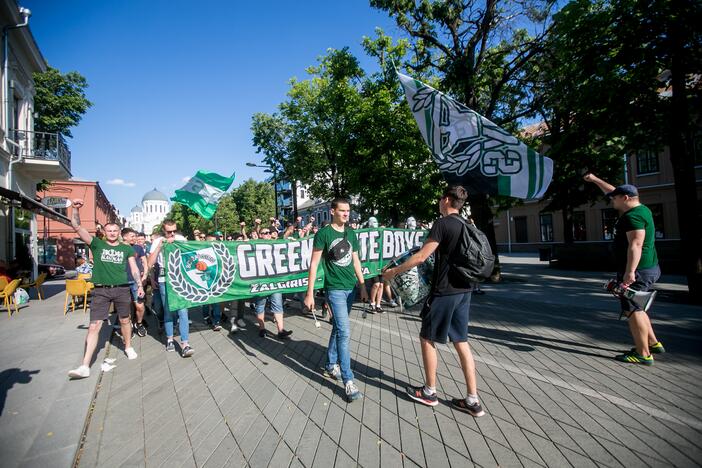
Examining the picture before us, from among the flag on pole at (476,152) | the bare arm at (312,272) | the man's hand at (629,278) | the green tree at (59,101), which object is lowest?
the man's hand at (629,278)

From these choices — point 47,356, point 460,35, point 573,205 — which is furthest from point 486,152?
point 573,205

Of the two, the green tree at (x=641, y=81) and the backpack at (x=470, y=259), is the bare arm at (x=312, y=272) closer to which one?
the backpack at (x=470, y=259)

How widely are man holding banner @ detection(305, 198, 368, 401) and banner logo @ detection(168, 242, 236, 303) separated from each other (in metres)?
2.99

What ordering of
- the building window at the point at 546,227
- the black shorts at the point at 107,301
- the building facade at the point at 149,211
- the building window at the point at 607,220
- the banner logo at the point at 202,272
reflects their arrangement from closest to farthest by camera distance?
the black shorts at the point at 107,301 → the banner logo at the point at 202,272 → the building window at the point at 607,220 → the building window at the point at 546,227 → the building facade at the point at 149,211

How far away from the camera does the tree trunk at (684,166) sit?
8047 mm

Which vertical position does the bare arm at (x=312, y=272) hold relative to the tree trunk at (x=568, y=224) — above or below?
below

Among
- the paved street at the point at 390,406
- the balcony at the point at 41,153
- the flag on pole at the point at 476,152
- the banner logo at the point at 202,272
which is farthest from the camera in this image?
the balcony at the point at 41,153

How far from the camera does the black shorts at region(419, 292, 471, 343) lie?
3.24 meters

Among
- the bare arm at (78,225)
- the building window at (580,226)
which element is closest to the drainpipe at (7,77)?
the bare arm at (78,225)

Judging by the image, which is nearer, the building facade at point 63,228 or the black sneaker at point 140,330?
the black sneaker at point 140,330

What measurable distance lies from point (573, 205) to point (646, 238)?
1730cm

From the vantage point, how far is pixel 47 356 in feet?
18.3

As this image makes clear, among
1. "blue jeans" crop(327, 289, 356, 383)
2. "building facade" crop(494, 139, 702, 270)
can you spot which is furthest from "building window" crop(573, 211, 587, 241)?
"blue jeans" crop(327, 289, 356, 383)

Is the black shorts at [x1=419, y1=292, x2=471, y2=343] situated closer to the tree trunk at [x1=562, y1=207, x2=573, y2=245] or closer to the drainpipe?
the drainpipe
